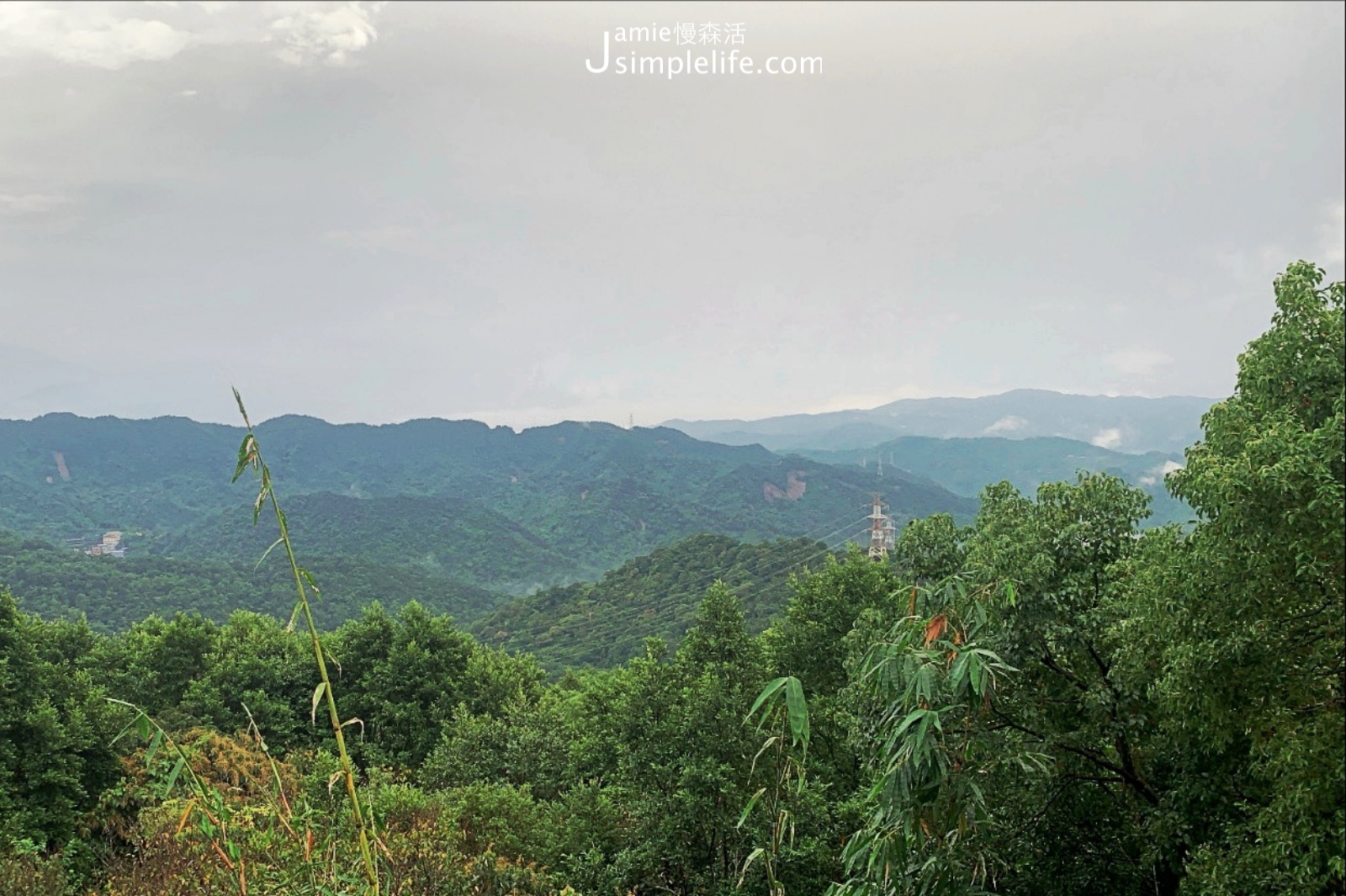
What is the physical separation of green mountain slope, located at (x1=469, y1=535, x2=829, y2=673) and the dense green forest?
46.5 meters

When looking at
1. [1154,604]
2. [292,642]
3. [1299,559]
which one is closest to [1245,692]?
[1154,604]

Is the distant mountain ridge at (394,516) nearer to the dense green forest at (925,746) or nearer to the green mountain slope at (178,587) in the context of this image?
the green mountain slope at (178,587)

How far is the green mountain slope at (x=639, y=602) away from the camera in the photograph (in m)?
69.9

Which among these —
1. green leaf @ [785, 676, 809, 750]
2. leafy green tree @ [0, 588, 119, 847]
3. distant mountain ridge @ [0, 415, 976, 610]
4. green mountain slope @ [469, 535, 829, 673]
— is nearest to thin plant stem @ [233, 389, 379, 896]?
green leaf @ [785, 676, 809, 750]

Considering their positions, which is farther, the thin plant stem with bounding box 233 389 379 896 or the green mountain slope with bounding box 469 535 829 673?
the green mountain slope with bounding box 469 535 829 673

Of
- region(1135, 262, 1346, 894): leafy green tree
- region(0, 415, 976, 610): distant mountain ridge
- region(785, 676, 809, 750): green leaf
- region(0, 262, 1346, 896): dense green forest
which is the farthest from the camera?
region(0, 415, 976, 610): distant mountain ridge

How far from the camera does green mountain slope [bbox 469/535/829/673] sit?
229 feet

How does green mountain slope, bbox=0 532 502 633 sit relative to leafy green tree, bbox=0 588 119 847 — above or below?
below

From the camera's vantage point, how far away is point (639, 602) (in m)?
83.6

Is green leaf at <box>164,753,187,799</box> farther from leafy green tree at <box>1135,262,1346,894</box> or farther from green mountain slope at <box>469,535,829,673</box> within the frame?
green mountain slope at <box>469,535,829,673</box>

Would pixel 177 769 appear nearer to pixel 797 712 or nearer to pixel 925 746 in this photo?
pixel 797 712

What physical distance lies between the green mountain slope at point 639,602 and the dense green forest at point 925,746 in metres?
46.5

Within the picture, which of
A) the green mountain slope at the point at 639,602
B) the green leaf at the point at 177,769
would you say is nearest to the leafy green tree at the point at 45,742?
the green leaf at the point at 177,769

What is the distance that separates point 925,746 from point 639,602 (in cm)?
8218
